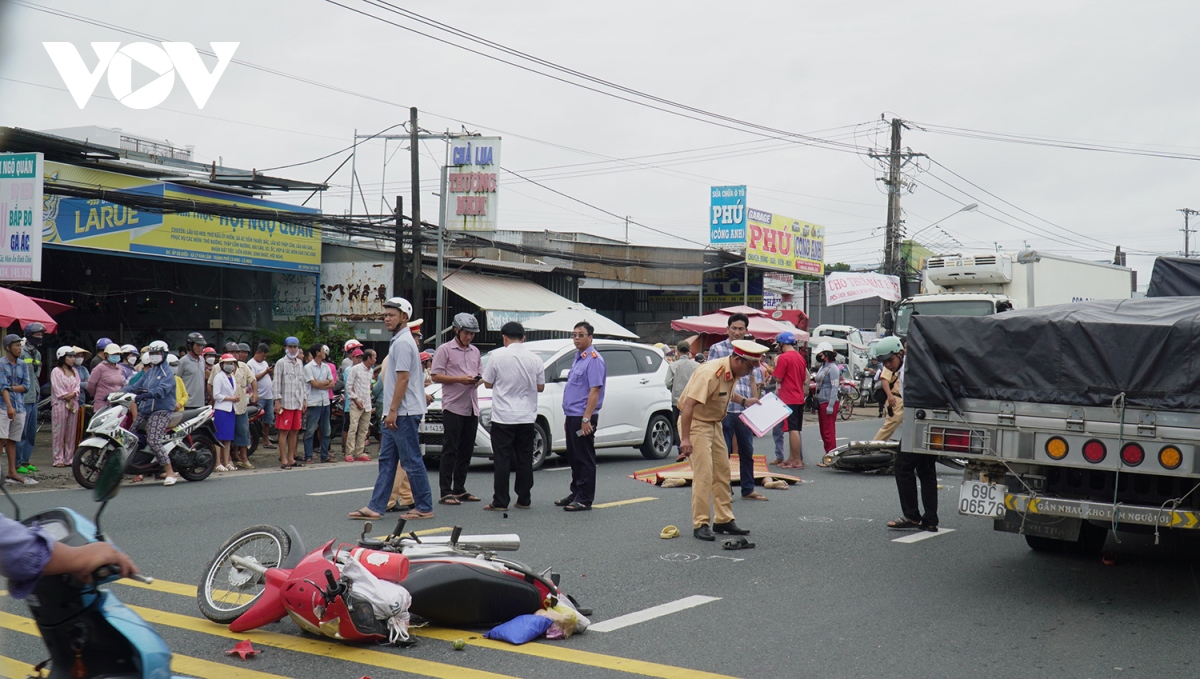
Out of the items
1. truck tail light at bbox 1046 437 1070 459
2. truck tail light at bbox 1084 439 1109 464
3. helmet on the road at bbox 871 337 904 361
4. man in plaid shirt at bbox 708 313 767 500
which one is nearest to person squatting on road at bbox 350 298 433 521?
man in plaid shirt at bbox 708 313 767 500

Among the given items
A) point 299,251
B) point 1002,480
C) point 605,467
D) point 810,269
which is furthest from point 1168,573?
point 810,269

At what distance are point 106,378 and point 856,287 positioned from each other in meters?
24.2

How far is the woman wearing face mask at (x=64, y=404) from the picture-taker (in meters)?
14.0

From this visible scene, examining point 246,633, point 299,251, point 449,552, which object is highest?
point 299,251

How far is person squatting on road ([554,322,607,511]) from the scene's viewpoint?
10383 millimetres

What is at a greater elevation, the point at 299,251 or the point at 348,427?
the point at 299,251

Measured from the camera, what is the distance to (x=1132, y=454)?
6402 mm

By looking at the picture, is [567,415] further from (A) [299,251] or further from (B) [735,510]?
(A) [299,251]

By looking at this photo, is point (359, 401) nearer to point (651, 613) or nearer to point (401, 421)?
point (401, 421)

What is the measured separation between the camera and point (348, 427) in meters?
16.5

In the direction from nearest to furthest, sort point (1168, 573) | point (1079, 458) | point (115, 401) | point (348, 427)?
point (1079, 458) → point (1168, 573) → point (115, 401) → point (348, 427)

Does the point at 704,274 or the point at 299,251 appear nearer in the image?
the point at 299,251

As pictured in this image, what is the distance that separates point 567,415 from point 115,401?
5.83m

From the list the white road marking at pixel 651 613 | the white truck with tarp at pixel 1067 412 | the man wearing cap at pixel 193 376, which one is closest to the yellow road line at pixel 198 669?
the white road marking at pixel 651 613
